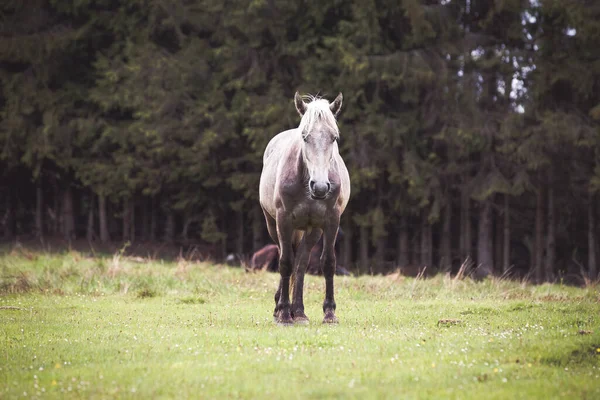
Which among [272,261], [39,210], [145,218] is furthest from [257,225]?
[39,210]

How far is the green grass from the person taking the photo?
18.9 feet

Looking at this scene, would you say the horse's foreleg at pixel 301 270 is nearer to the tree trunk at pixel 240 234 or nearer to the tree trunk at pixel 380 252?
the tree trunk at pixel 380 252

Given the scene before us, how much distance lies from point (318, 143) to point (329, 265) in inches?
76.0

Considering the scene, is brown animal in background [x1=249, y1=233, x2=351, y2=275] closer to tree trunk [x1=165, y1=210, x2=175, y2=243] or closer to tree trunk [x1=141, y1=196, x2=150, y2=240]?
tree trunk [x1=165, y1=210, x2=175, y2=243]

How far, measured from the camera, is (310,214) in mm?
9031

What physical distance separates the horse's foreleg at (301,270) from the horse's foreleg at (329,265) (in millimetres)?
270

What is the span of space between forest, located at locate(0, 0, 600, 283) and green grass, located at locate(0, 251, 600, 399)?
9.82 meters

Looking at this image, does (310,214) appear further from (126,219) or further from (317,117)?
(126,219)

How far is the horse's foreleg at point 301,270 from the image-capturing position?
939cm

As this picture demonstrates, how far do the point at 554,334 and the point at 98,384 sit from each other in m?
4.87

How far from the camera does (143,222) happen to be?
101 feet

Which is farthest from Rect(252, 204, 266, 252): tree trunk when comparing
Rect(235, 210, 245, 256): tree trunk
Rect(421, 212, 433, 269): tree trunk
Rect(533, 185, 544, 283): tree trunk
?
Rect(533, 185, 544, 283): tree trunk

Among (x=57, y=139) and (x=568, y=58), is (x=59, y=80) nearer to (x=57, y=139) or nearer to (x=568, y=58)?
(x=57, y=139)

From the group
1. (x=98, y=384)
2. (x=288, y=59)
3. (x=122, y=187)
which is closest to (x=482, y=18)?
(x=288, y=59)
